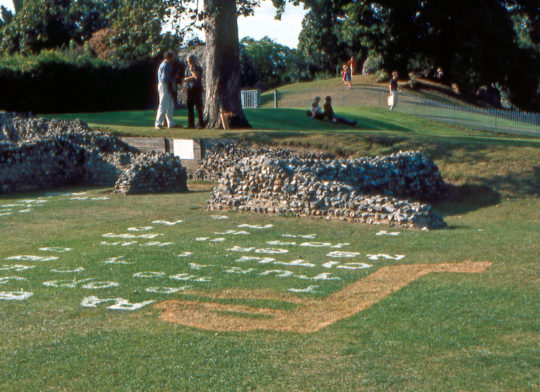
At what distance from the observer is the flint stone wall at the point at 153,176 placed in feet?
59.2

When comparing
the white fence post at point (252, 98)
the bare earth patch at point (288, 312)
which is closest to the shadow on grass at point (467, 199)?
the bare earth patch at point (288, 312)

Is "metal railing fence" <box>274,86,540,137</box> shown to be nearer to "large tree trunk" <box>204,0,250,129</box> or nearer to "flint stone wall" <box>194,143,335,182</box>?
"large tree trunk" <box>204,0,250,129</box>

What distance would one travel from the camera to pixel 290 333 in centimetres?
681

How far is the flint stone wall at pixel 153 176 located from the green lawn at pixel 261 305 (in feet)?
6.29

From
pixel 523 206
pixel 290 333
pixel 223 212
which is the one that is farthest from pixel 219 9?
pixel 290 333

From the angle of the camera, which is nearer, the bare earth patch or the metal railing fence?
the bare earth patch

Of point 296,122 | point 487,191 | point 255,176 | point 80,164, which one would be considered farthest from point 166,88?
point 487,191

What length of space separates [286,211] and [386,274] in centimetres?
509

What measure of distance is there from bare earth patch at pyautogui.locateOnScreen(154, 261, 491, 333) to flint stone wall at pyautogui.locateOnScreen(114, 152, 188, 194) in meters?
10.0

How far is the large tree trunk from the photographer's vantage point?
2376 centimetres

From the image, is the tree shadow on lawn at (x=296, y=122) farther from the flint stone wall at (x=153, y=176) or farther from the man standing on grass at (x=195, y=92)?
the flint stone wall at (x=153, y=176)

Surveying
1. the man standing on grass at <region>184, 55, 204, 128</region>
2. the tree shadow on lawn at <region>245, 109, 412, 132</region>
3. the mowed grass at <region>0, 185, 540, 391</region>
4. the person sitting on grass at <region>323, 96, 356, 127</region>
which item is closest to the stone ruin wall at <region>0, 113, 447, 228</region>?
the mowed grass at <region>0, 185, 540, 391</region>

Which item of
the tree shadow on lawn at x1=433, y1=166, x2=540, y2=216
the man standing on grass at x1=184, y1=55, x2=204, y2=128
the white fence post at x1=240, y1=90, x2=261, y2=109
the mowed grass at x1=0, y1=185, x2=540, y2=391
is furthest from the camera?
the white fence post at x1=240, y1=90, x2=261, y2=109

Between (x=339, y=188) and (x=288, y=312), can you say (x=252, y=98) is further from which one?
(x=288, y=312)
